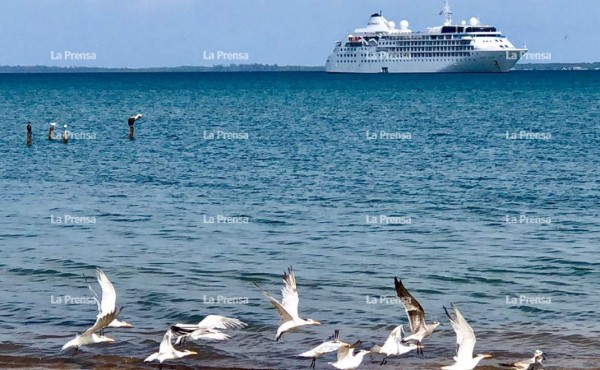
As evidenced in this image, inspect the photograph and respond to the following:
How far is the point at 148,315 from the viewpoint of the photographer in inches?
699

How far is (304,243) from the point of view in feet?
78.1

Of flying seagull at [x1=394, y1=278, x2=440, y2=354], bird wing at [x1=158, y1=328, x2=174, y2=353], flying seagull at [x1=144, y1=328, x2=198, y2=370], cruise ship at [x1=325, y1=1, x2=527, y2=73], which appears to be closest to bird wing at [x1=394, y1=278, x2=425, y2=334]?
flying seagull at [x1=394, y1=278, x2=440, y2=354]

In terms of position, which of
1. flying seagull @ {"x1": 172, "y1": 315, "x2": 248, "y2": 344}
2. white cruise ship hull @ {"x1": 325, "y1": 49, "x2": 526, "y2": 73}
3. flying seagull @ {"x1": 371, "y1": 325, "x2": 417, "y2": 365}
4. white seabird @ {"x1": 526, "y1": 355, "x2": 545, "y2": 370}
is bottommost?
white seabird @ {"x1": 526, "y1": 355, "x2": 545, "y2": 370}

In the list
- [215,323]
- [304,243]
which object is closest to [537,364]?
[215,323]

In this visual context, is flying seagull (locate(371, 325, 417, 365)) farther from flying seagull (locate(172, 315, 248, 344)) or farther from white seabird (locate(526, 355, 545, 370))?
flying seagull (locate(172, 315, 248, 344))

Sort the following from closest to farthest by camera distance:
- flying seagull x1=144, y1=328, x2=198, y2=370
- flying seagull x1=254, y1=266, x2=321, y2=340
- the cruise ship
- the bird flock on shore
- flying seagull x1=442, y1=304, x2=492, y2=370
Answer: flying seagull x1=442, y1=304, x2=492, y2=370
the bird flock on shore
flying seagull x1=144, y1=328, x2=198, y2=370
flying seagull x1=254, y1=266, x2=321, y2=340
the cruise ship

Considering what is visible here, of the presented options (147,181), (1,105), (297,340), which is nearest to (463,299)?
(297,340)

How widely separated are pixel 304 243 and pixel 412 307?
31.6 ft

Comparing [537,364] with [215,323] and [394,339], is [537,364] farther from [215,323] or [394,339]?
[215,323]

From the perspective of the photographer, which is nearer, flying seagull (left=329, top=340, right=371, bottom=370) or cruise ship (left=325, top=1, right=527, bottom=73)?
flying seagull (left=329, top=340, right=371, bottom=370)

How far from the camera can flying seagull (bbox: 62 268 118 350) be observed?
14.4 meters

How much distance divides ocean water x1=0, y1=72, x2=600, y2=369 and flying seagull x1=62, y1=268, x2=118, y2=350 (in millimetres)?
319

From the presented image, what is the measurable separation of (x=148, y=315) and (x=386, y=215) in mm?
11424

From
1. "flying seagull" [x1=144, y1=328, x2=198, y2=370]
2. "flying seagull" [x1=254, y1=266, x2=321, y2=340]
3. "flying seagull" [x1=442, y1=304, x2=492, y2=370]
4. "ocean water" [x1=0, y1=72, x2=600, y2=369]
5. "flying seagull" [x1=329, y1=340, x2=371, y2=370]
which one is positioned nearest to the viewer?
"flying seagull" [x1=442, y1=304, x2=492, y2=370]
